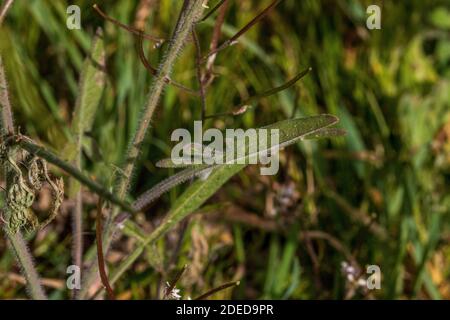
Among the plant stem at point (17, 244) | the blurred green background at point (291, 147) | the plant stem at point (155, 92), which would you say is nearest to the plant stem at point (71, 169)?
the plant stem at point (17, 244)

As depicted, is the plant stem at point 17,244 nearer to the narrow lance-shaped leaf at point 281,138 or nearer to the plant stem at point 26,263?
the plant stem at point 26,263

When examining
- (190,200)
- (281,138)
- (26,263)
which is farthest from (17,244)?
(281,138)

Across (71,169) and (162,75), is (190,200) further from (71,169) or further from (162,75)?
(71,169)

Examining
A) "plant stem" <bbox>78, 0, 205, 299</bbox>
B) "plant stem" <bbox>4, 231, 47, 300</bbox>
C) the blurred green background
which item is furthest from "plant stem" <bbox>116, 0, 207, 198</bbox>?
the blurred green background

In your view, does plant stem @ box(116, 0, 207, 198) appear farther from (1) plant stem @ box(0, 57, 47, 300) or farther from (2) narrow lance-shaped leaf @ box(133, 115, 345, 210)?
(1) plant stem @ box(0, 57, 47, 300)

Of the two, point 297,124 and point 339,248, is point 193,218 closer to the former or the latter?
point 339,248
